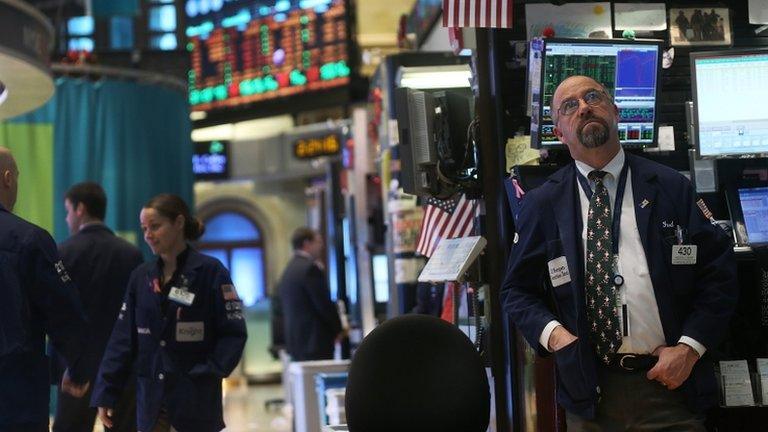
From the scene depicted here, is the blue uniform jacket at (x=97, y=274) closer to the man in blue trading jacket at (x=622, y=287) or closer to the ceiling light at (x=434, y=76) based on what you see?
the ceiling light at (x=434, y=76)

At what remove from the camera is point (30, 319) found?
4.45 meters

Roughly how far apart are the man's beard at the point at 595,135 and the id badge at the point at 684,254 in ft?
1.23

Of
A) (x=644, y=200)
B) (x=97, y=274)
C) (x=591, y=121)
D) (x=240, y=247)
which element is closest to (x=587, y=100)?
(x=591, y=121)

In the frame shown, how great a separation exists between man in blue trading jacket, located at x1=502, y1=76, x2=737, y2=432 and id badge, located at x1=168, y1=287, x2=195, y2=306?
1.86m

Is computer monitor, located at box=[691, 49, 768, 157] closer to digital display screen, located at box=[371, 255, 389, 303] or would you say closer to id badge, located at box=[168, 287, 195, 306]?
id badge, located at box=[168, 287, 195, 306]

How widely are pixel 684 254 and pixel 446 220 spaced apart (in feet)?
6.74

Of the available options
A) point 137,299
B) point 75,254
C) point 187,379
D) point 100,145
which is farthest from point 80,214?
point 100,145

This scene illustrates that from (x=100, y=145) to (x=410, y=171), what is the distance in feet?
19.6

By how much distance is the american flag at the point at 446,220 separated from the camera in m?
5.14

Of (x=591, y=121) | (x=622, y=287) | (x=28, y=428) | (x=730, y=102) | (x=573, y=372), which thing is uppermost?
(x=730, y=102)

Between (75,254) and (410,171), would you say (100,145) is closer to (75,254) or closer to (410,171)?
(75,254)

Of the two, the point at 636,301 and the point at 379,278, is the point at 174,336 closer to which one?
the point at 636,301

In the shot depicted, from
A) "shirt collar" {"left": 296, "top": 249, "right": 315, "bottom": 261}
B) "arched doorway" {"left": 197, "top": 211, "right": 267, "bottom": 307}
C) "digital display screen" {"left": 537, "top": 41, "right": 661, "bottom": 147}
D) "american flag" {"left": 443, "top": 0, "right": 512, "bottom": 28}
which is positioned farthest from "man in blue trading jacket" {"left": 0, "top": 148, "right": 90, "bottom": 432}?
"arched doorway" {"left": 197, "top": 211, "right": 267, "bottom": 307}

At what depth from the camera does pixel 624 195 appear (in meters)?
3.47
